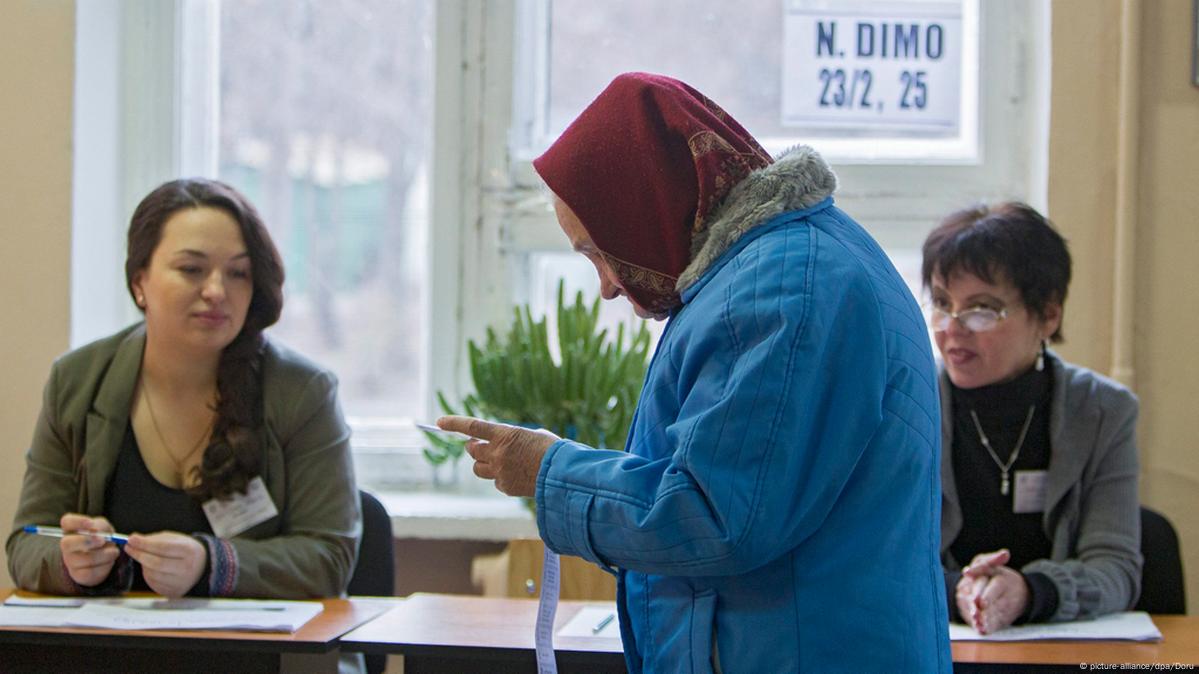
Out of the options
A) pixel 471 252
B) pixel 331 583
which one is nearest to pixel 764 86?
pixel 471 252

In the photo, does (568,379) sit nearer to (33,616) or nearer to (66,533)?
(66,533)

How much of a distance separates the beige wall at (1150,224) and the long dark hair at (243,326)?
76.0 inches

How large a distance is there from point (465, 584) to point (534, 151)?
1.26 m

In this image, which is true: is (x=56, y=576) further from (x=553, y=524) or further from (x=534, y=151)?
(x=534, y=151)

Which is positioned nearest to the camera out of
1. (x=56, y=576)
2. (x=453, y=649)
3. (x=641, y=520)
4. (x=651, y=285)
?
(x=641, y=520)

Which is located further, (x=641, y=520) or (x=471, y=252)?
(x=471, y=252)

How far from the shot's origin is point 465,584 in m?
3.37

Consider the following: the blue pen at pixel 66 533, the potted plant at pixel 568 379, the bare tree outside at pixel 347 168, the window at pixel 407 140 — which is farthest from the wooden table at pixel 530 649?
the bare tree outside at pixel 347 168

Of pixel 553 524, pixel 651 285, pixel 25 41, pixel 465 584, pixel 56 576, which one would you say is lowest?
pixel 465 584

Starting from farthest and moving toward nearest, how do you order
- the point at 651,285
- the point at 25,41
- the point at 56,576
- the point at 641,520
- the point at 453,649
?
the point at 25,41 < the point at 56,576 < the point at 453,649 < the point at 651,285 < the point at 641,520

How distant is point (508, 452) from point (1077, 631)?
124 cm

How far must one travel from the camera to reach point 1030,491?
2.50 m

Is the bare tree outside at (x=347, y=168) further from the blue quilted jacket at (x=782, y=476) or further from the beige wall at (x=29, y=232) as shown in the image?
the blue quilted jacket at (x=782, y=476)

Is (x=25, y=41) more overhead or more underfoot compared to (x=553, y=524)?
more overhead
